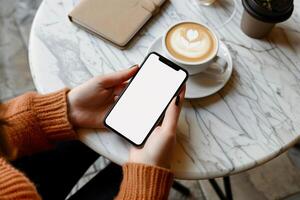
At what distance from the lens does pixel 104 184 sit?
848mm

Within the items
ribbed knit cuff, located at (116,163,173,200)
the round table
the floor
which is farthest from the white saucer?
the floor

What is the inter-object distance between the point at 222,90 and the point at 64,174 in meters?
0.38

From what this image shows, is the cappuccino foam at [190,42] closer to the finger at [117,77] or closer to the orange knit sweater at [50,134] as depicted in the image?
the finger at [117,77]

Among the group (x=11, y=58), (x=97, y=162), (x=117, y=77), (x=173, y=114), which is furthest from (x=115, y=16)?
(x=11, y=58)

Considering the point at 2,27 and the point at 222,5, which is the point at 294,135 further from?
the point at 2,27

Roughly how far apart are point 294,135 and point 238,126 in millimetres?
102

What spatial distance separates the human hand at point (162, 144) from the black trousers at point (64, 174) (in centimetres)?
17

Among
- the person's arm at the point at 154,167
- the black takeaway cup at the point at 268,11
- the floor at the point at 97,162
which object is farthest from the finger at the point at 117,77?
the floor at the point at 97,162

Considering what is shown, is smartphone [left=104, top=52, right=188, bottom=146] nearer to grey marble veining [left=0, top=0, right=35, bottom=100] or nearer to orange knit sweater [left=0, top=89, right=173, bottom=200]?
orange knit sweater [left=0, top=89, right=173, bottom=200]

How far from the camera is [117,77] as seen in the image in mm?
742

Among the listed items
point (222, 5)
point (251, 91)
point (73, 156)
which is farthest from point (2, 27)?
point (251, 91)

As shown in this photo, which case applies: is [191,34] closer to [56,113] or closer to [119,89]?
[119,89]

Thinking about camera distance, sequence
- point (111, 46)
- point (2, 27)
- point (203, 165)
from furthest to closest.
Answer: point (2, 27) < point (111, 46) < point (203, 165)

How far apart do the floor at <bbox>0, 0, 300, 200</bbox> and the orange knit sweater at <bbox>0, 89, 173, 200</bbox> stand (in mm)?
426
